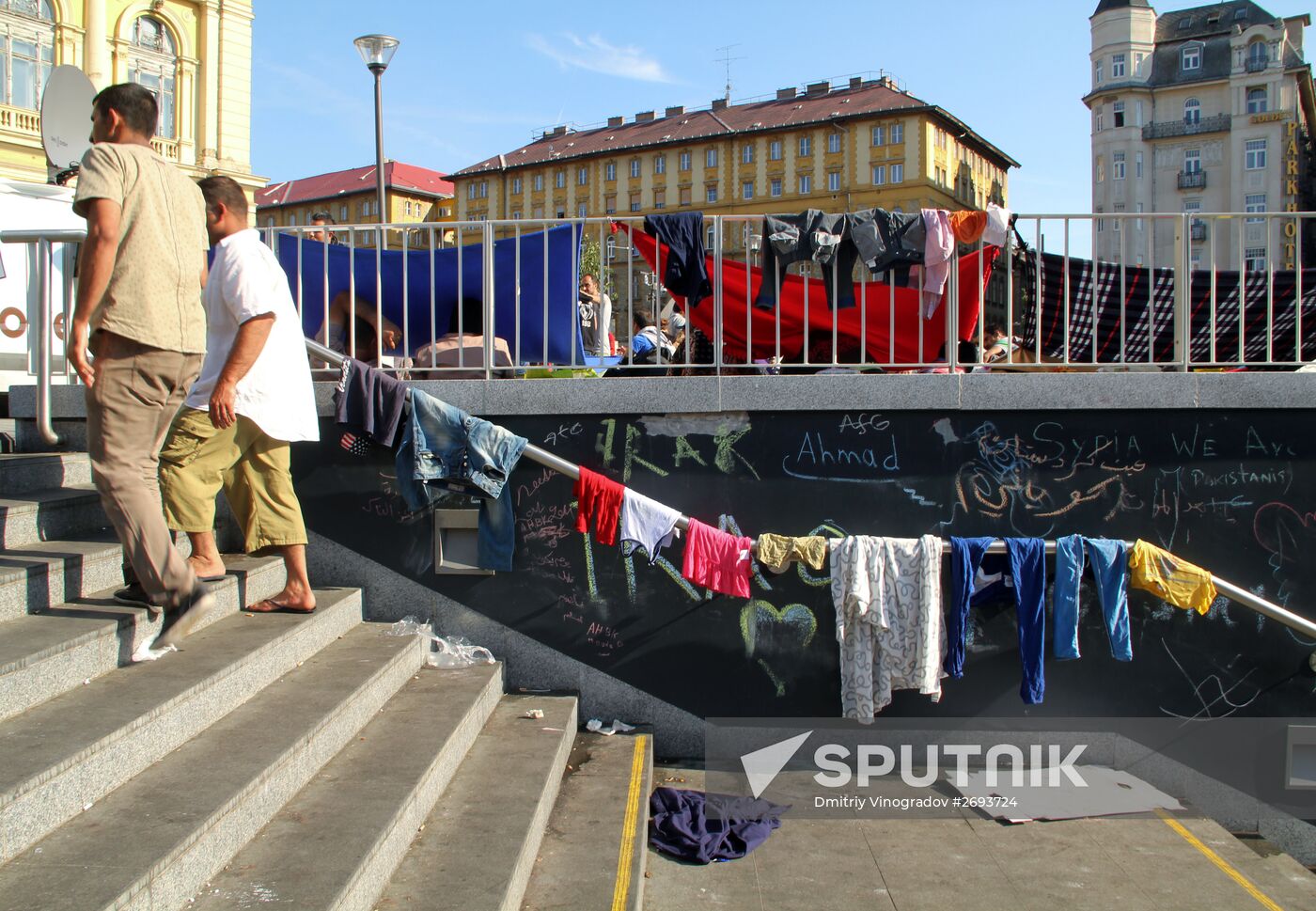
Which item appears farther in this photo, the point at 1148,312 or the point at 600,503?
the point at 1148,312

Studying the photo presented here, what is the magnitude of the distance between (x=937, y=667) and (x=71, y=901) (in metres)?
4.44

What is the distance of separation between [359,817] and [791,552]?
2984mm

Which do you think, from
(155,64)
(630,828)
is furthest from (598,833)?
(155,64)

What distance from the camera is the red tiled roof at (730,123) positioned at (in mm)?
74875

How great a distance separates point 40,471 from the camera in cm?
522

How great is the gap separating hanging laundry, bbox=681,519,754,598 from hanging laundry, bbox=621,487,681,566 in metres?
0.13

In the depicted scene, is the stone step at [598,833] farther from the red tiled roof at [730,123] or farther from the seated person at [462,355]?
the red tiled roof at [730,123]

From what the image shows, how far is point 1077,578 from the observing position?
5770 mm

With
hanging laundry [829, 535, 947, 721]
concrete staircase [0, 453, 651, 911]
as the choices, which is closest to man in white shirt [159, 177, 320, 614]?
concrete staircase [0, 453, 651, 911]

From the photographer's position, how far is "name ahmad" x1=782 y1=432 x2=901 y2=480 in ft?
20.1

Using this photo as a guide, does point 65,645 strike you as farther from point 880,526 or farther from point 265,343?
point 880,526

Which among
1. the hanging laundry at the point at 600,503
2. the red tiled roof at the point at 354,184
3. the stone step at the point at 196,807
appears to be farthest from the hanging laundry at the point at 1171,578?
the red tiled roof at the point at 354,184

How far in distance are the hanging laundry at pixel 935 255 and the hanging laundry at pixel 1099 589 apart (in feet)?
5.68

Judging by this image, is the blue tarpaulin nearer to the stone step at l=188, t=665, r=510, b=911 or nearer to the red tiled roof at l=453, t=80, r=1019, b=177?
the stone step at l=188, t=665, r=510, b=911
